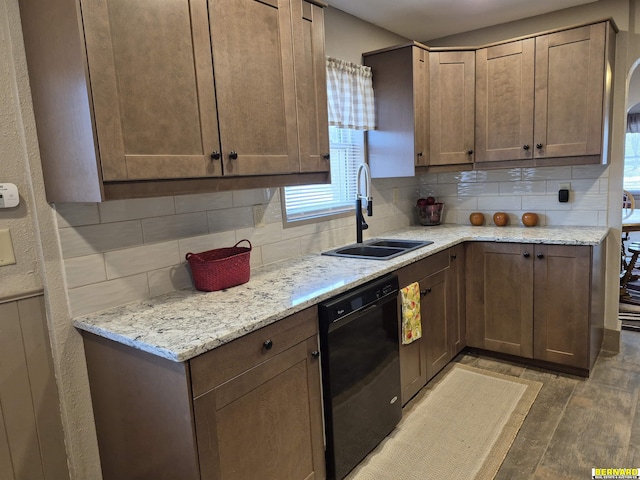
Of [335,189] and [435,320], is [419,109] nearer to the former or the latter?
[335,189]

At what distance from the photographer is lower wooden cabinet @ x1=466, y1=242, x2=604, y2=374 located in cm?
269

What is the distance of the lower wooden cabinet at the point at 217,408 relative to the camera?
1317 mm

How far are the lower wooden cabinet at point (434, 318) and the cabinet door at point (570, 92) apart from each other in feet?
3.22

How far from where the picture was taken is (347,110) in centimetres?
287

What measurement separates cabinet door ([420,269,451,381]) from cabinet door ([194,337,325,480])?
1.05 meters

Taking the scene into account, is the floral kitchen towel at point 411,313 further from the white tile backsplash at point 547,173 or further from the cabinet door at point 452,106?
the white tile backsplash at point 547,173

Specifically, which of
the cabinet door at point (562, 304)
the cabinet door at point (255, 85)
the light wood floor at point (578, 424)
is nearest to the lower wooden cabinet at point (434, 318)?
the light wood floor at point (578, 424)

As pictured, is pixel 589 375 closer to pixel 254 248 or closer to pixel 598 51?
pixel 598 51

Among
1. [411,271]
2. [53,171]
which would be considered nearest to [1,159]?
[53,171]

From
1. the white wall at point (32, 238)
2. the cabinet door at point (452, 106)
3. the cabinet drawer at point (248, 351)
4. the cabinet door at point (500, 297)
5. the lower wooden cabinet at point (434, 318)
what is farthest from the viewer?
the cabinet door at point (452, 106)

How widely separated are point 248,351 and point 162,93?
926mm

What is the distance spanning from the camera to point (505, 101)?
306 centimetres

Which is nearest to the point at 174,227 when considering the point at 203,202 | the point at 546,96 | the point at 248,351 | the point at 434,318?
the point at 203,202

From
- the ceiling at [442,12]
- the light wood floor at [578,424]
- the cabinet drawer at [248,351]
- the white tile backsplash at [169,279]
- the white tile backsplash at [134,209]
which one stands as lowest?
the light wood floor at [578,424]
